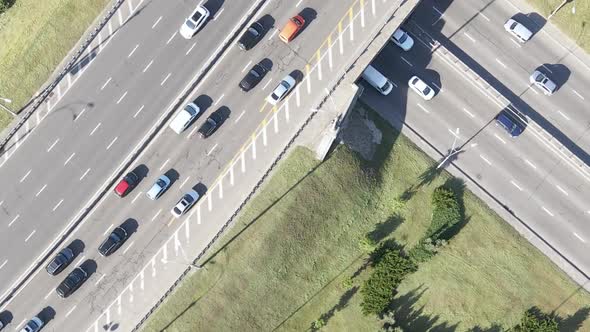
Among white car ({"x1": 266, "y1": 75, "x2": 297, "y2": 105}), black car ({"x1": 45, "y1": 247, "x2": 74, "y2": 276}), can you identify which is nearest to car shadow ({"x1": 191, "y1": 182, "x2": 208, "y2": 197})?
white car ({"x1": 266, "y1": 75, "x2": 297, "y2": 105})

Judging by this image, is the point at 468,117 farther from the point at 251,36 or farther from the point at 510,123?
the point at 251,36

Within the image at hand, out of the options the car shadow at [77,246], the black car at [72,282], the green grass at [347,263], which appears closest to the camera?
the black car at [72,282]

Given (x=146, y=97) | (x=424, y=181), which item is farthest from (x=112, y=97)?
(x=424, y=181)

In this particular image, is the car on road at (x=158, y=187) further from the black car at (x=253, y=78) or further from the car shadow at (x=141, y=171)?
the black car at (x=253, y=78)

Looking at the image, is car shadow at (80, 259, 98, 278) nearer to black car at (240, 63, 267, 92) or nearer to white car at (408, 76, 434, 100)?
black car at (240, 63, 267, 92)

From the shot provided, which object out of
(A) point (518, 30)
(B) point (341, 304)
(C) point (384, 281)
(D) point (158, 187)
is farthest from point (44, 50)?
(A) point (518, 30)

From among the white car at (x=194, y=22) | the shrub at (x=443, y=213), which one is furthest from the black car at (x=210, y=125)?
the shrub at (x=443, y=213)

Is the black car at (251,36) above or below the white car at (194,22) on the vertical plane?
above
